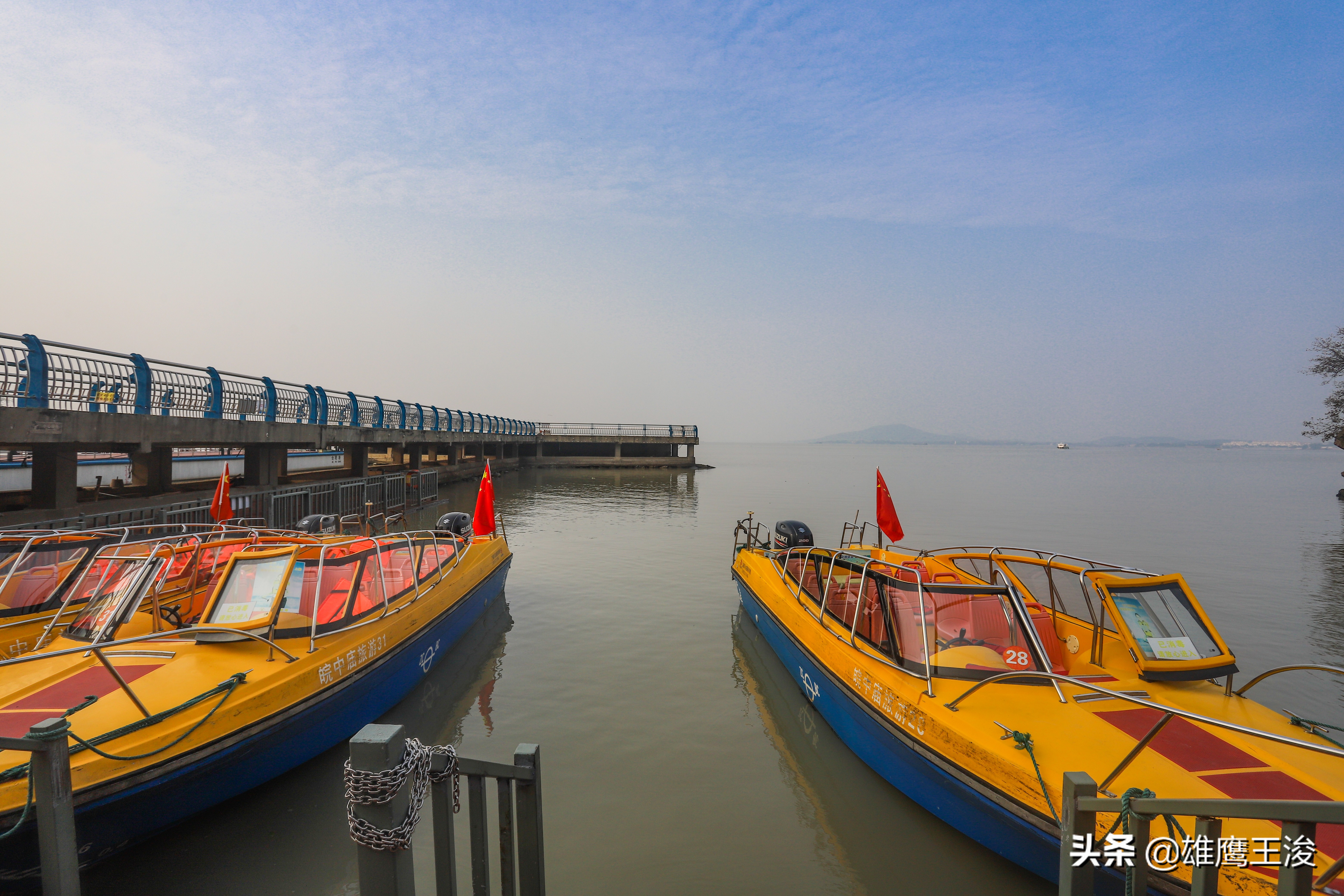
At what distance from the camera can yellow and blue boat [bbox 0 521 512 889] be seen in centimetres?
441

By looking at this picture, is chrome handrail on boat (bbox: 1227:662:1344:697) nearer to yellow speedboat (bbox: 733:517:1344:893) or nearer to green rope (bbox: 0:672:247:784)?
yellow speedboat (bbox: 733:517:1344:893)

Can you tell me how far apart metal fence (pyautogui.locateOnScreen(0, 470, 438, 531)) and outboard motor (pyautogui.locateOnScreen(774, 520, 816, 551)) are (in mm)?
10684

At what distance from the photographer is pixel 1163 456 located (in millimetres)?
171500

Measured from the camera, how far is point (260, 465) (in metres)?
20.2

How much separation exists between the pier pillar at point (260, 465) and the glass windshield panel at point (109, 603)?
13999 millimetres

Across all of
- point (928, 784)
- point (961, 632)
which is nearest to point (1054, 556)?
point (961, 632)

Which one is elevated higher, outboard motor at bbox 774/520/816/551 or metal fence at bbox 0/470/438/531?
metal fence at bbox 0/470/438/531

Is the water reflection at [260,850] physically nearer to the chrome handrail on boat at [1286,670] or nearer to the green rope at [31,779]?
the green rope at [31,779]

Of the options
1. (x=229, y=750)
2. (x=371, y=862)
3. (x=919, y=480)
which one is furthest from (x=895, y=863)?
(x=919, y=480)

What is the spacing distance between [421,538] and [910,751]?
788 cm

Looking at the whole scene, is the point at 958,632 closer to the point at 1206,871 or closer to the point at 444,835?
the point at 1206,871

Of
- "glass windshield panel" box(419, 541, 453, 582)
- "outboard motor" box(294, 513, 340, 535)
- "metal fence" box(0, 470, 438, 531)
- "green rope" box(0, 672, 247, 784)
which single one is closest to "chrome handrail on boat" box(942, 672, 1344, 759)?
"green rope" box(0, 672, 247, 784)

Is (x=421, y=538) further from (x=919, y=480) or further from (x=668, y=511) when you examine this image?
(x=919, y=480)

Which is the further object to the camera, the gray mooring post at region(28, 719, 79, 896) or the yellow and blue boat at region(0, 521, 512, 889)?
the yellow and blue boat at region(0, 521, 512, 889)
